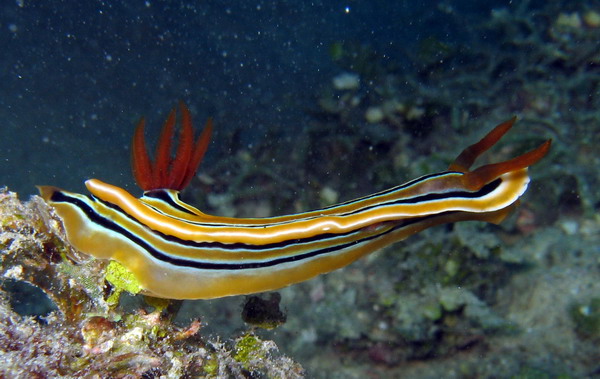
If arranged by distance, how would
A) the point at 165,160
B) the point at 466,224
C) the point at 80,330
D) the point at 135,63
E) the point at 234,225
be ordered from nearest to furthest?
1. the point at 80,330
2. the point at 234,225
3. the point at 165,160
4. the point at 466,224
5. the point at 135,63

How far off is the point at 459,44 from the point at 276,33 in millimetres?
11834

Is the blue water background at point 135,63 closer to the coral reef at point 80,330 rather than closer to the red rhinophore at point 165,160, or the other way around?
the red rhinophore at point 165,160

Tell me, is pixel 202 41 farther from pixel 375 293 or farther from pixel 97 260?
pixel 97 260

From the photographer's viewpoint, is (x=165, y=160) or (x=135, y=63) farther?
(x=135, y=63)

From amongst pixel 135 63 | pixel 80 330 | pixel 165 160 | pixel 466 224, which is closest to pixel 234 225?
pixel 165 160

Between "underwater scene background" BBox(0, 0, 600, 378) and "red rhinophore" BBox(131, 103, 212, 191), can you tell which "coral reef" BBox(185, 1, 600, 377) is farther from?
"red rhinophore" BBox(131, 103, 212, 191)

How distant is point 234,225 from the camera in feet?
8.95

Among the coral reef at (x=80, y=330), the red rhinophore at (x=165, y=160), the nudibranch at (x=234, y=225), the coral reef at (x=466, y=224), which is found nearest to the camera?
the coral reef at (x=80, y=330)

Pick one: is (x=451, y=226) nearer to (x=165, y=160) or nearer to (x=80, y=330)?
(x=165, y=160)

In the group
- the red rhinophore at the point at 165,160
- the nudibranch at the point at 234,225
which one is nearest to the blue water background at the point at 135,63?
the red rhinophore at the point at 165,160

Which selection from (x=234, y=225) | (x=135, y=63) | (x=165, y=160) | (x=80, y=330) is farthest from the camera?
(x=135, y=63)

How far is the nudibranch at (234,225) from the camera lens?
255 centimetres

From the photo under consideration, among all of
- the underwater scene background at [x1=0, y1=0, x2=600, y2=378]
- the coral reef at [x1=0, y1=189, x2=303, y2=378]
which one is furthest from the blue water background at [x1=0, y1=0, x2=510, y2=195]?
the coral reef at [x1=0, y1=189, x2=303, y2=378]

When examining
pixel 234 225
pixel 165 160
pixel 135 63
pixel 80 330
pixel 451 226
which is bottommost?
pixel 80 330
